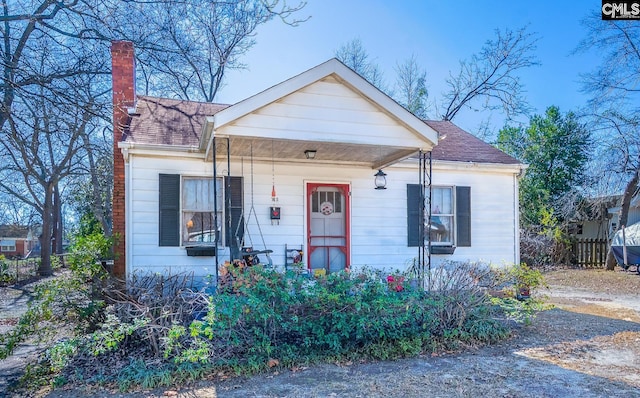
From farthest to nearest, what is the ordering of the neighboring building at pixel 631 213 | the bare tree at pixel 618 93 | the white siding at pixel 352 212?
the neighboring building at pixel 631 213
the bare tree at pixel 618 93
the white siding at pixel 352 212

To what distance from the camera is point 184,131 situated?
8141 mm

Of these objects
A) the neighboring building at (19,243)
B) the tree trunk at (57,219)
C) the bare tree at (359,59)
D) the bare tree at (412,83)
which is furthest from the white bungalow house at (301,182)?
the neighboring building at (19,243)

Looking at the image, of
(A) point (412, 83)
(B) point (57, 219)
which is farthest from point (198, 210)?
(A) point (412, 83)

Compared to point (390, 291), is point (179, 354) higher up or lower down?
lower down

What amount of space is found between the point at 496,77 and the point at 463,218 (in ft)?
44.8

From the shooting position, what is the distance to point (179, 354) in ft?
15.3

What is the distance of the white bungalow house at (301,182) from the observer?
253 inches

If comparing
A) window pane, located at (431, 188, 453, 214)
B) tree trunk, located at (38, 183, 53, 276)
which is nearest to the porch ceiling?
window pane, located at (431, 188, 453, 214)

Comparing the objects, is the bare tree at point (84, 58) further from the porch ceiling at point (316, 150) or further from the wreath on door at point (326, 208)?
the wreath on door at point (326, 208)

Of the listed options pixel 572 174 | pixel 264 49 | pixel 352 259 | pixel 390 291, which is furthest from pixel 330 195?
pixel 572 174

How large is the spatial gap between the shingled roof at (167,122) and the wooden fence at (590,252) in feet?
47.7

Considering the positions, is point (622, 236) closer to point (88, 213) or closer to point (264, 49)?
point (264, 49)

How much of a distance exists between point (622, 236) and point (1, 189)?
78.5 feet

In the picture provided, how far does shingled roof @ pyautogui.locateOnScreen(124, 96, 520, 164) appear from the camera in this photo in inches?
301
